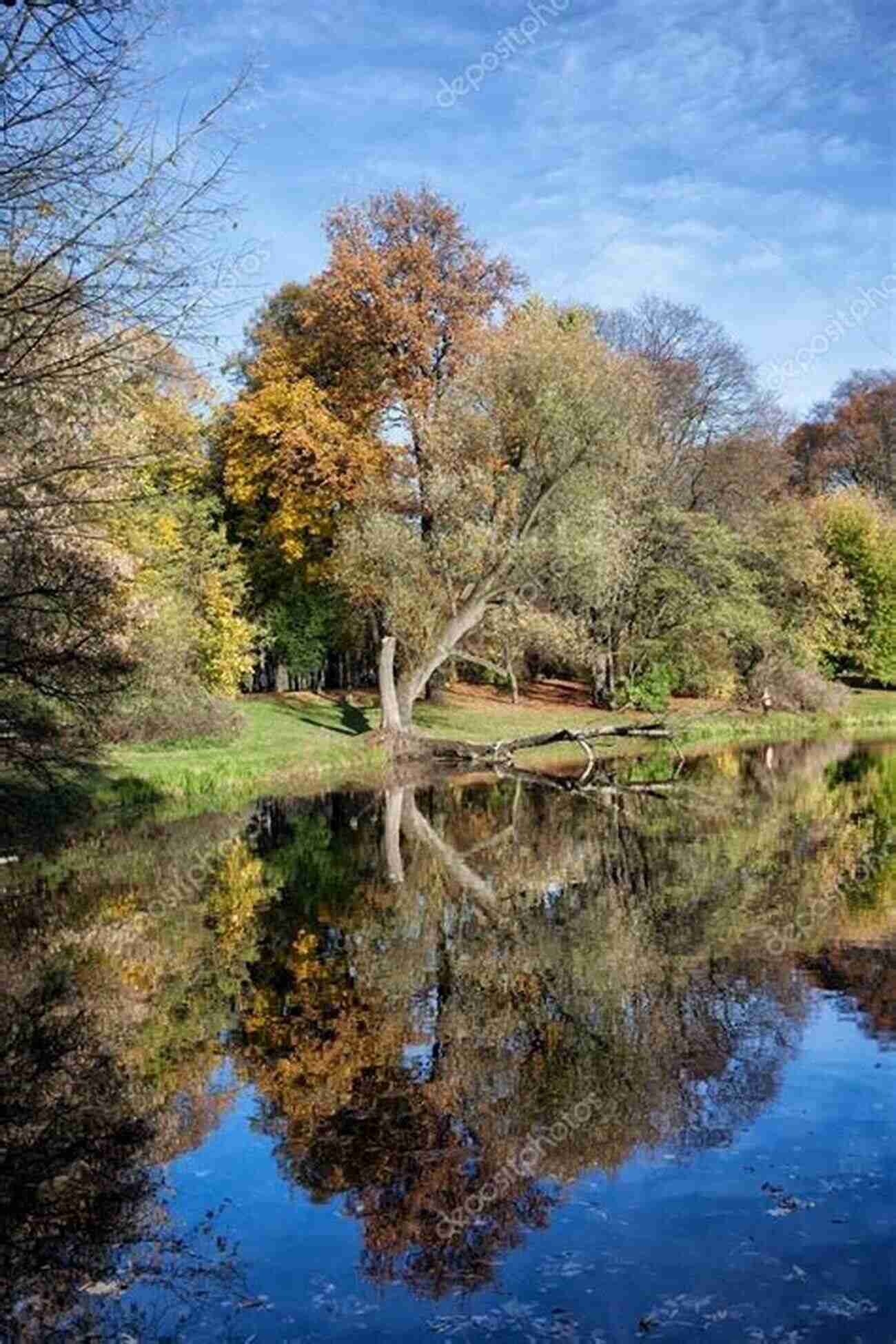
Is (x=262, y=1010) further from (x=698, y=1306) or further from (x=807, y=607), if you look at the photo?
(x=807, y=607)

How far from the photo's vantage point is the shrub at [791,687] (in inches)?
1748

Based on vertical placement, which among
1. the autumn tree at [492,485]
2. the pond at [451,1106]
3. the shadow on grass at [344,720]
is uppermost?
the autumn tree at [492,485]

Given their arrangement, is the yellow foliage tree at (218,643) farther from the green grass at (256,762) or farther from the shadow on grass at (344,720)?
the shadow on grass at (344,720)

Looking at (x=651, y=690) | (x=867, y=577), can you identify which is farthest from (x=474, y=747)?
(x=867, y=577)

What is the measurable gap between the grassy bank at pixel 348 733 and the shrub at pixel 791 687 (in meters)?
0.67

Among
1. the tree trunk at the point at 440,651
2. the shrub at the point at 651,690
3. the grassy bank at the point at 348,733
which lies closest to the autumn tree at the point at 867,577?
the grassy bank at the point at 348,733

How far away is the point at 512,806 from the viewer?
2462cm

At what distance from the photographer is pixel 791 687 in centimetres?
4509

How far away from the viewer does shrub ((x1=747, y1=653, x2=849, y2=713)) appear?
44406 mm

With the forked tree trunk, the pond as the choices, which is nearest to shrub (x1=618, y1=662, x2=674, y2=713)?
the forked tree trunk

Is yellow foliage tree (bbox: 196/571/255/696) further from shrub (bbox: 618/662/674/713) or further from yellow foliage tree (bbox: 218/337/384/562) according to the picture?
shrub (bbox: 618/662/674/713)

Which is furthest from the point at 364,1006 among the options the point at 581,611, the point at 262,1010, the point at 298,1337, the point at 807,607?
the point at 807,607

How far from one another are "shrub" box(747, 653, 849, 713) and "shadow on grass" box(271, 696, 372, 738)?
14762 mm

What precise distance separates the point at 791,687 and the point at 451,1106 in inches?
1527
